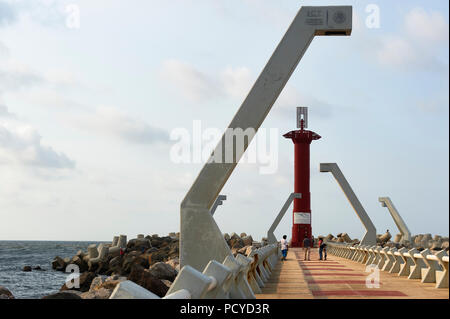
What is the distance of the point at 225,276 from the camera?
6387 millimetres

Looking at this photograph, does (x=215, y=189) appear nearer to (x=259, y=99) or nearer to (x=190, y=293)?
(x=259, y=99)

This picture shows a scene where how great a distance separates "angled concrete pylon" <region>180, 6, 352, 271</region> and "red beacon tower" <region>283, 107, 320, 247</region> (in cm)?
3534

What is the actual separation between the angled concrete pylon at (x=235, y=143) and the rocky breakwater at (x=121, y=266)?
1520 mm

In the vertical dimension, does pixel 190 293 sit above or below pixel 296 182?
below

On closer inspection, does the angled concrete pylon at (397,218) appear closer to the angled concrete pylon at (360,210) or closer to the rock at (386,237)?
the rock at (386,237)

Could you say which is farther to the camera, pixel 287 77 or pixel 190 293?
pixel 287 77

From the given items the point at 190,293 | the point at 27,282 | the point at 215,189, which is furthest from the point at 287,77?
the point at 27,282

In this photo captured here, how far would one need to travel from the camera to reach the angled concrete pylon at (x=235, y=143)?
1441cm

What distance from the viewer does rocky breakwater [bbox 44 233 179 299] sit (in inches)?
501

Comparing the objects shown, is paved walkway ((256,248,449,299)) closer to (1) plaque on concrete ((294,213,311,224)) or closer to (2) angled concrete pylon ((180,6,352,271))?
(2) angled concrete pylon ((180,6,352,271))

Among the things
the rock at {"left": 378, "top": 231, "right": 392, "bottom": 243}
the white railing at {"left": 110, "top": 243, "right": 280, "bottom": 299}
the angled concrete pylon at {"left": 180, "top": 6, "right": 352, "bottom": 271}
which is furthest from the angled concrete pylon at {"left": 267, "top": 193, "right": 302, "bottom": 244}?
the white railing at {"left": 110, "top": 243, "right": 280, "bottom": 299}

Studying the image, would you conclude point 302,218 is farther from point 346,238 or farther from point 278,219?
point 346,238

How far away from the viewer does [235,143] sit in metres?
14.5
